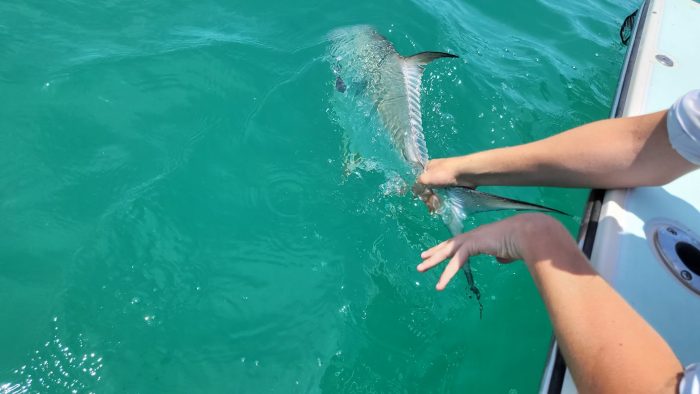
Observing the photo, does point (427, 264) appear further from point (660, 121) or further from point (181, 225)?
point (181, 225)

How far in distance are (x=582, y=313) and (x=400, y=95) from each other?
238 centimetres

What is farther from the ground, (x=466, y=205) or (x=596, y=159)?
(x=596, y=159)

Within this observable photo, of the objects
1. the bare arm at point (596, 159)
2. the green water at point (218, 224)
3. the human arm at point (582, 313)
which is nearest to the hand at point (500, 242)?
the human arm at point (582, 313)

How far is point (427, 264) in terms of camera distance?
1835mm

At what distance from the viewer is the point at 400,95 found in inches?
136

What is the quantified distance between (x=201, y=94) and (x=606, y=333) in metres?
3.38

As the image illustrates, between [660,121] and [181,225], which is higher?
[660,121]

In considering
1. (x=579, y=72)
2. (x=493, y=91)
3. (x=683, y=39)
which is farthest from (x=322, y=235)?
(x=579, y=72)

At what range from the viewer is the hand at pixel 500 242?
1.63m

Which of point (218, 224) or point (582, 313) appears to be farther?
point (218, 224)

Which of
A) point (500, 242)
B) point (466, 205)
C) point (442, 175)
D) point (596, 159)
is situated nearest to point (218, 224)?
point (442, 175)

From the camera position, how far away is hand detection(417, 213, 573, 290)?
1.63 meters

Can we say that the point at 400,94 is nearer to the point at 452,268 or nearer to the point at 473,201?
the point at 473,201

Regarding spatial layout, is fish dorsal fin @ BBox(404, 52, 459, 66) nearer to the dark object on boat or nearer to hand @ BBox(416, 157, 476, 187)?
hand @ BBox(416, 157, 476, 187)
